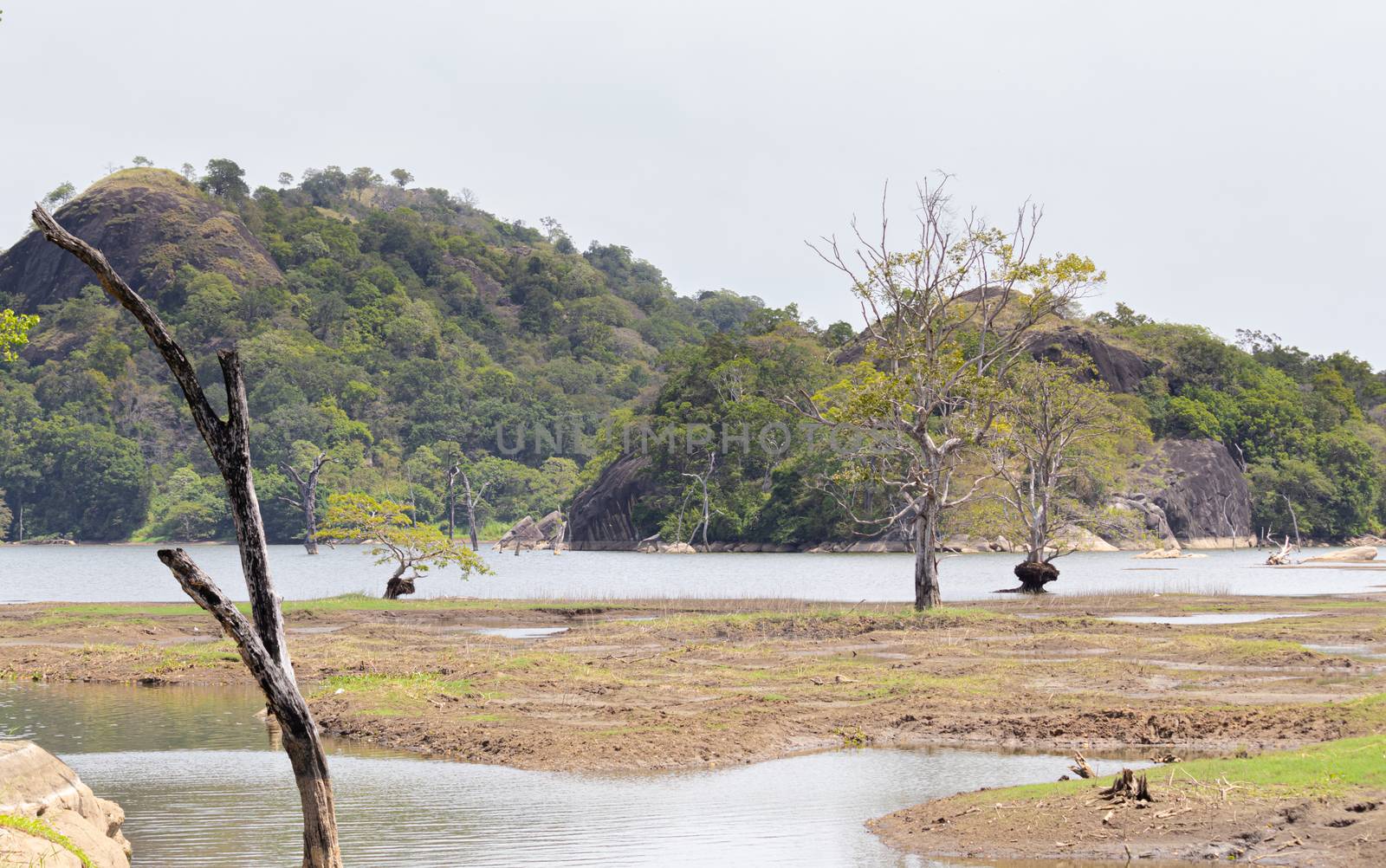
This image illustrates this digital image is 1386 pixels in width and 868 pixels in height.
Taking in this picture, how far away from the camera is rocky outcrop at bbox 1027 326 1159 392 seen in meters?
109

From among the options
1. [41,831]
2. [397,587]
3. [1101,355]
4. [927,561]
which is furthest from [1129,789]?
[1101,355]

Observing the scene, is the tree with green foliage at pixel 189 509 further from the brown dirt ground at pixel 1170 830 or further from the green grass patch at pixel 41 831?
the green grass patch at pixel 41 831

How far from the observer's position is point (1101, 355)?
11044 cm

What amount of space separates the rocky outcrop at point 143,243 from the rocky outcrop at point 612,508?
68.4m

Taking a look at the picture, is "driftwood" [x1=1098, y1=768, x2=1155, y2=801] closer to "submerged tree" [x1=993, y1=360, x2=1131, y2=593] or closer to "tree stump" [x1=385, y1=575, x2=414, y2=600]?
"submerged tree" [x1=993, y1=360, x2=1131, y2=593]

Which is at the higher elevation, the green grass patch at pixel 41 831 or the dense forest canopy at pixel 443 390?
the dense forest canopy at pixel 443 390

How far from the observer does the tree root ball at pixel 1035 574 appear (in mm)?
48969

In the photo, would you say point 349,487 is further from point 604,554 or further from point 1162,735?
point 1162,735

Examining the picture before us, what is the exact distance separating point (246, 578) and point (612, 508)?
10695 centimetres

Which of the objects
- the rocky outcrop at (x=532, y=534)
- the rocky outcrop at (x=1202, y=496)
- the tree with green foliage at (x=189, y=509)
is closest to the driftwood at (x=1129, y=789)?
the rocky outcrop at (x=1202, y=496)

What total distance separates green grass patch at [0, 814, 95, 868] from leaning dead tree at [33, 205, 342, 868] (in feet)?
5.74

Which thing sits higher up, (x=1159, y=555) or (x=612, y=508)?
(x=612, y=508)

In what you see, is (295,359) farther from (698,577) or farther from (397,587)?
(397,587)

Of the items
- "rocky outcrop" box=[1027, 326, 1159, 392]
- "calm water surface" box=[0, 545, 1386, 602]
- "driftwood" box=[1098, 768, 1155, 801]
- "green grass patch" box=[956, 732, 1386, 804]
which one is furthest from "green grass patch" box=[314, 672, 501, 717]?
"rocky outcrop" box=[1027, 326, 1159, 392]
